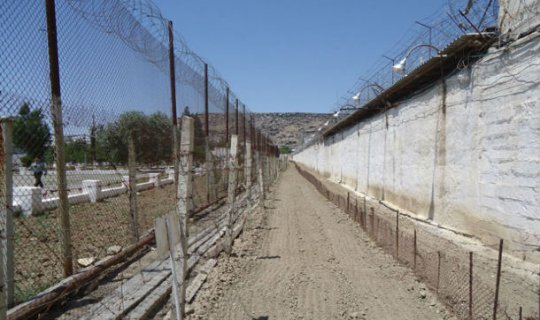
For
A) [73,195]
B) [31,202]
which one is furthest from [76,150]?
[73,195]

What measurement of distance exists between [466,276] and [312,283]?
194 centimetres

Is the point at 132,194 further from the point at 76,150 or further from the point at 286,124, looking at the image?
the point at 286,124

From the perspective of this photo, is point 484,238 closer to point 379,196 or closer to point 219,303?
point 219,303

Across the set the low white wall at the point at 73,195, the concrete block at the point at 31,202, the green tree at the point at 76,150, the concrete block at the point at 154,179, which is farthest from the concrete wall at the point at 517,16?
the concrete block at the point at 154,179

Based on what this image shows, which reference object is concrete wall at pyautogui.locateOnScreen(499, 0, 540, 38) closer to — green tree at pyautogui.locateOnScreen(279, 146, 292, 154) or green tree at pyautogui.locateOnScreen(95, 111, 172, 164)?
green tree at pyautogui.locateOnScreen(95, 111, 172, 164)

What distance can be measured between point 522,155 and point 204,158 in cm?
992

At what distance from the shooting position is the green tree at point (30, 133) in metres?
4.25

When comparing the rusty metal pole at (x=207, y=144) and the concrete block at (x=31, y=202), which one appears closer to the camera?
the concrete block at (x=31, y=202)

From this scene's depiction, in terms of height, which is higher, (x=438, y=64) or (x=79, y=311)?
(x=438, y=64)

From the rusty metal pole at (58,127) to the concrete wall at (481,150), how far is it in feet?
17.7

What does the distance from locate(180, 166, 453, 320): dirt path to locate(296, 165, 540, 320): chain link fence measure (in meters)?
0.20

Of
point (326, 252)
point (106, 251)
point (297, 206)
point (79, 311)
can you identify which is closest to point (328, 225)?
Answer: point (326, 252)

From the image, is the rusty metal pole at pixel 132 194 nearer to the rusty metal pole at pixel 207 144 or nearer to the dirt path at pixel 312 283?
the dirt path at pixel 312 283

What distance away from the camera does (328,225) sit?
1110cm
